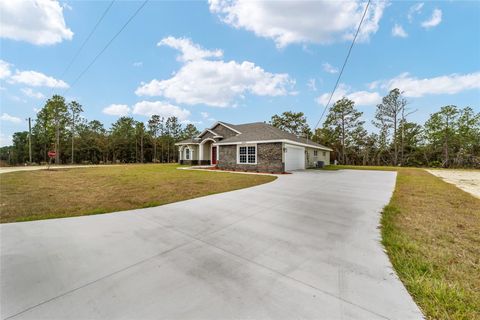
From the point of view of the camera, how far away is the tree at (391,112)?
28.8 metres

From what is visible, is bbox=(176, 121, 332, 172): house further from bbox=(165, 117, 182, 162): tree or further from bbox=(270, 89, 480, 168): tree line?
bbox=(165, 117, 182, 162): tree

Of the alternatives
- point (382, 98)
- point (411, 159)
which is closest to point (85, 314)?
point (382, 98)

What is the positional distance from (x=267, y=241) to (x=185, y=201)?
349cm

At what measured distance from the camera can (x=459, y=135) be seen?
1085 inches

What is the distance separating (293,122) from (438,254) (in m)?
34.5

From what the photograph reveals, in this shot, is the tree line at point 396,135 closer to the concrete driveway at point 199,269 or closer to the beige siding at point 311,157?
the beige siding at point 311,157

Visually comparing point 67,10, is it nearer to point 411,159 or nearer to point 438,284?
point 438,284

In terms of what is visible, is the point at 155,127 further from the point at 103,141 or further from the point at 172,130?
the point at 103,141

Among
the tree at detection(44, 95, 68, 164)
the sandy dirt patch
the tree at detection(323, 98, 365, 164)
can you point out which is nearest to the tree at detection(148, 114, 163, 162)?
the tree at detection(44, 95, 68, 164)

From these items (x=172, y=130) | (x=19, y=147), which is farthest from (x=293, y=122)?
(x=19, y=147)

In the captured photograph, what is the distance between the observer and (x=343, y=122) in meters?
33.3

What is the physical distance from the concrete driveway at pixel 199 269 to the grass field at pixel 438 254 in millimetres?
191

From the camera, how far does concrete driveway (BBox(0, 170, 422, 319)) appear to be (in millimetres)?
1797

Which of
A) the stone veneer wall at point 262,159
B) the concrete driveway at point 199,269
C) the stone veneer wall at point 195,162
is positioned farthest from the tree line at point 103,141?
the concrete driveway at point 199,269
